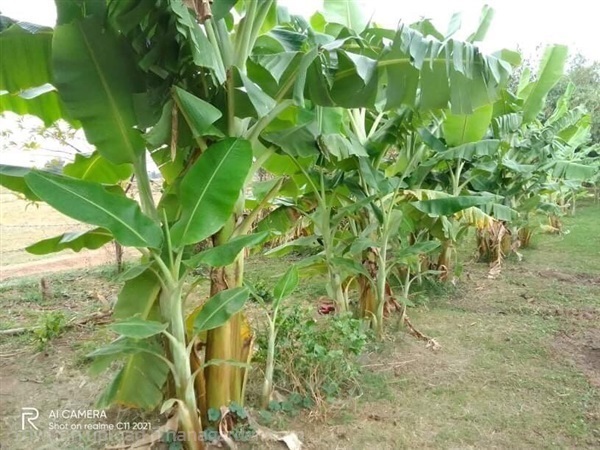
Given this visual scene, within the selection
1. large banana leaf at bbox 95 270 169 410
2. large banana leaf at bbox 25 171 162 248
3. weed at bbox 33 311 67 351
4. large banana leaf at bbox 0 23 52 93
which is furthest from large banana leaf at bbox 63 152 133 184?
weed at bbox 33 311 67 351

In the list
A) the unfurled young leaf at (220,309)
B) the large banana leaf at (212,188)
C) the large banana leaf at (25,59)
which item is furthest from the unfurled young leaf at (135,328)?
the large banana leaf at (25,59)

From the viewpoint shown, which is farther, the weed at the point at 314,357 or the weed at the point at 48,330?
the weed at the point at 48,330

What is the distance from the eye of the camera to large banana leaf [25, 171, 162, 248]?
141 cm

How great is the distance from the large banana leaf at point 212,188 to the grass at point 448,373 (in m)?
1.20

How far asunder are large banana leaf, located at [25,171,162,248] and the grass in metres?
1.18

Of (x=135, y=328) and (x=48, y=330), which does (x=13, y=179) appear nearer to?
(x=135, y=328)

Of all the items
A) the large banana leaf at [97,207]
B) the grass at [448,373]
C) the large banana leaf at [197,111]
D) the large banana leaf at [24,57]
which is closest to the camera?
the large banana leaf at [97,207]

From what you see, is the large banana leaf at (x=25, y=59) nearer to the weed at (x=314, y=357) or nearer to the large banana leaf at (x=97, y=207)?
the large banana leaf at (x=97, y=207)

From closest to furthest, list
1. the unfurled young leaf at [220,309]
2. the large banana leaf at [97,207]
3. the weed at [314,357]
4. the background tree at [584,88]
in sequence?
1. the large banana leaf at [97,207]
2. the unfurled young leaf at [220,309]
3. the weed at [314,357]
4. the background tree at [584,88]

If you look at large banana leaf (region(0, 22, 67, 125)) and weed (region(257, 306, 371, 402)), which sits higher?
large banana leaf (region(0, 22, 67, 125))

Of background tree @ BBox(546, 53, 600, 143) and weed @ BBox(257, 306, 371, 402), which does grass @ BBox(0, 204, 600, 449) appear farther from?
background tree @ BBox(546, 53, 600, 143)

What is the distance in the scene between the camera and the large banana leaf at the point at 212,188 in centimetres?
168

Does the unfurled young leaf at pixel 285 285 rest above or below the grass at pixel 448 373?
above

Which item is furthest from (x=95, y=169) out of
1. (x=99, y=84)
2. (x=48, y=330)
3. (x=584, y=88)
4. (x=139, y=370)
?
(x=584, y=88)
